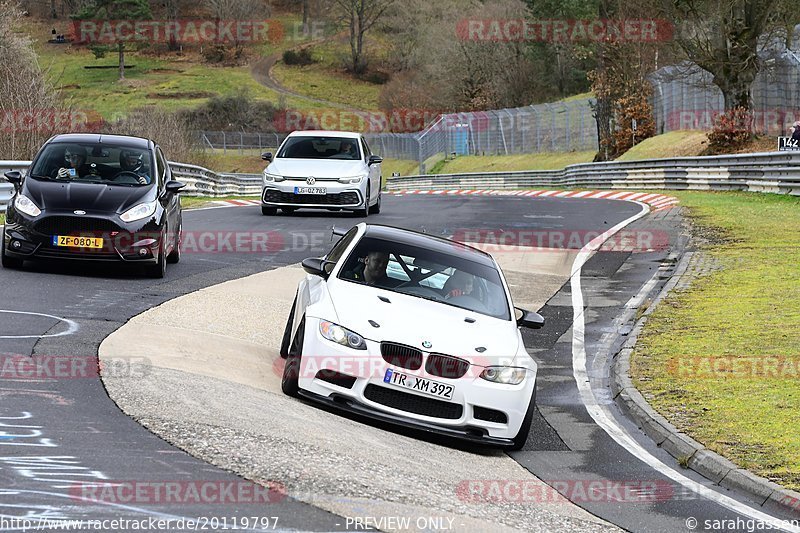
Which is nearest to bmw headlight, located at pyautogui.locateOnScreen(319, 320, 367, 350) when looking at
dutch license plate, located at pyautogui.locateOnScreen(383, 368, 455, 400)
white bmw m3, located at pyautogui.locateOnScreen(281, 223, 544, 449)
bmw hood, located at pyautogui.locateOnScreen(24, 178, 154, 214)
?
white bmw m3, located at pyautogui.locateOnScreen(281, 223, 544, 449)

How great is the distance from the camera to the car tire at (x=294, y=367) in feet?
30.9

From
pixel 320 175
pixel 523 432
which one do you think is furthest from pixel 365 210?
pixel 523 432

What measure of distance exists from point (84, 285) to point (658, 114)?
5153cm

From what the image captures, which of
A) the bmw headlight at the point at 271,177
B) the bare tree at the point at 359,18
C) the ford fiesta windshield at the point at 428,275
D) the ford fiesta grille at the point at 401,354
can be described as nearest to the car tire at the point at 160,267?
the ford fiesta windshield at the point at 428,275

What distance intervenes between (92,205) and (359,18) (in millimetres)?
124215

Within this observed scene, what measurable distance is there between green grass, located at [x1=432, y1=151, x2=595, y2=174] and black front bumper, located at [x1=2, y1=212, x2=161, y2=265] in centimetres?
5082

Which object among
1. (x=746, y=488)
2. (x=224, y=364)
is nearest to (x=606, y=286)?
(x=224, y=364)

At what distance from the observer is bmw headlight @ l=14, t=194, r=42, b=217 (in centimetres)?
1454

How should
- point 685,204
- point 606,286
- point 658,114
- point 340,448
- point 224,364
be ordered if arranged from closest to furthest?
point 340,448, point 224,364, point 606,286, point 685,204, point 658,114

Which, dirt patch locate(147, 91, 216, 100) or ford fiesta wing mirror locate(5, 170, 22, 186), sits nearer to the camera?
ford fiesta wing mirror locate(5, 170, 22, 186)

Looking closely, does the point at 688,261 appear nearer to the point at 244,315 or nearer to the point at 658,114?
the point at 244,315

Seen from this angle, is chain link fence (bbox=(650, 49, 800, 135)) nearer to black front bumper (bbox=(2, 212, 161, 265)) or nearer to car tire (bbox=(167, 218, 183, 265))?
car tire (bbox=(167, 218, 183, 265))

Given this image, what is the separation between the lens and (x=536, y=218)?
28.8 meters

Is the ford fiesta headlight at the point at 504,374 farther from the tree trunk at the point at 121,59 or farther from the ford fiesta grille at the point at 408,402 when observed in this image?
the tree trunk at the point at 121,59
